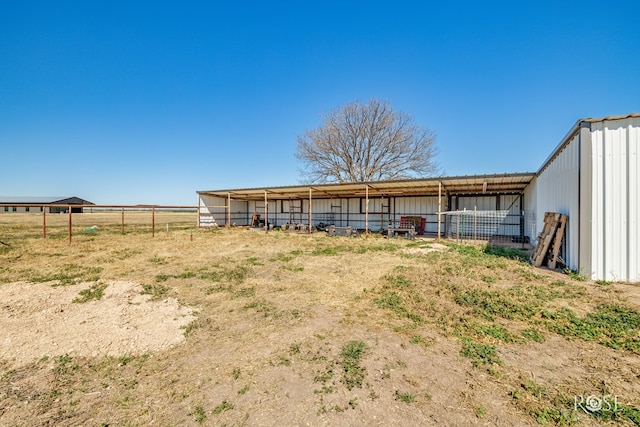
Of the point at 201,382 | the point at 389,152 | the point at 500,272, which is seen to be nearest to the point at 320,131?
the point at 389,152

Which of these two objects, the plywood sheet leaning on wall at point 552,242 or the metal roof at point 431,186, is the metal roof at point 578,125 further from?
the metal roof at point 431,186

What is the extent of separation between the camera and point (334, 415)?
2.23 meters

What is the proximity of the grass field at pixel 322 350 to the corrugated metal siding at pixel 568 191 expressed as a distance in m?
1.05

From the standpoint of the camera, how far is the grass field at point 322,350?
2.28 m

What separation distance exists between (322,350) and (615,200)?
7.01 meters

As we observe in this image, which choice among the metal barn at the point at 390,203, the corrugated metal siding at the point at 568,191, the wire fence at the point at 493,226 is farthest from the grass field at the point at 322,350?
the wire fence at the point at 493,226

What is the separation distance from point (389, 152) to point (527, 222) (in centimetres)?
1326

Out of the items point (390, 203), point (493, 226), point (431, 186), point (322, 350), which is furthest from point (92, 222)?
point (493, 226)

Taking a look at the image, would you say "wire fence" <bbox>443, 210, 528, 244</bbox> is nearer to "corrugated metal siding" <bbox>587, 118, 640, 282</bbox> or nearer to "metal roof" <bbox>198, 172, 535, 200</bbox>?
"metal roof" <bbox>198, 172, 535, 200</bbox>

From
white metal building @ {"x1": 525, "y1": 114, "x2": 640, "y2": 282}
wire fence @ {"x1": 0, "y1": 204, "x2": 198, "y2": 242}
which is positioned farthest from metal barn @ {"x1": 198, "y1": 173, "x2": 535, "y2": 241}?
white metal building @ {"x1": 525, "y1": 114, "x2": 640, "y2": 282}

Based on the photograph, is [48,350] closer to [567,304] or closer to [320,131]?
[567,304]

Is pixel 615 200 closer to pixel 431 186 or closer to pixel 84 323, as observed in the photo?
pixel 84 323

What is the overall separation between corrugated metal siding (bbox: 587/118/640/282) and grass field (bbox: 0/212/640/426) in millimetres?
514

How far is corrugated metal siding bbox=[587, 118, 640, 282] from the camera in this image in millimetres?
5660
